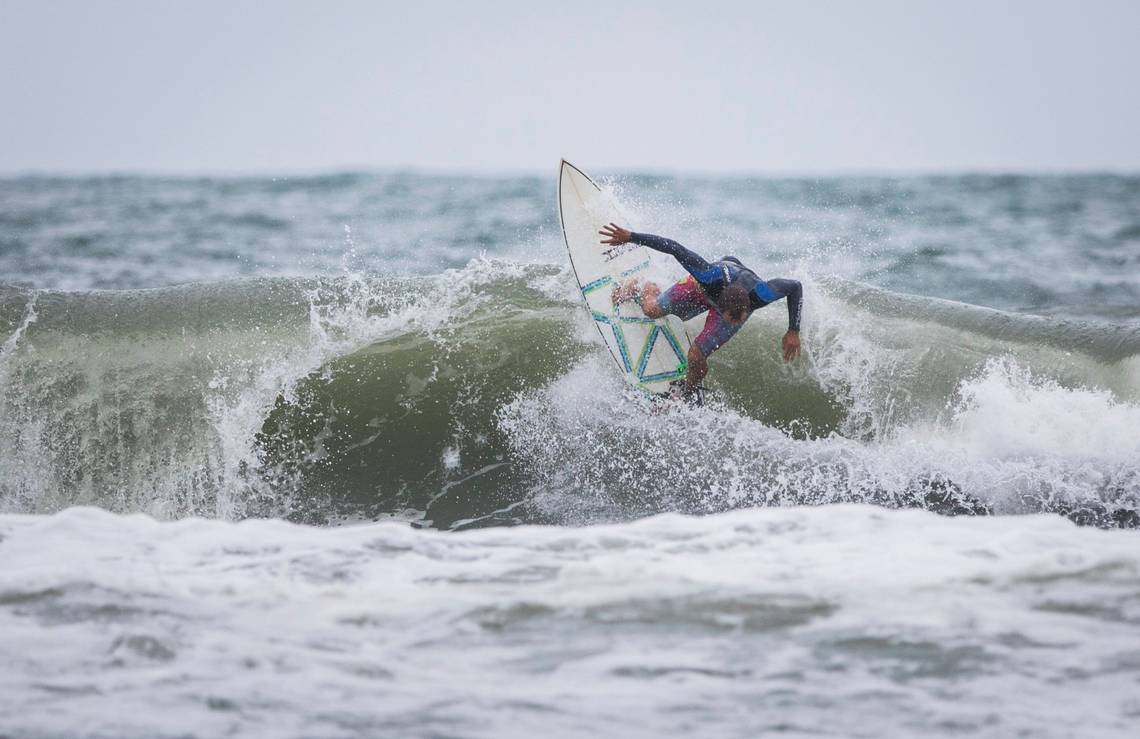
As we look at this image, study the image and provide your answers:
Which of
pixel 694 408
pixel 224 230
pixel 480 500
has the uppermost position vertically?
pixel 224 230

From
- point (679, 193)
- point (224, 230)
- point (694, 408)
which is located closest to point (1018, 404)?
point (694, 408)

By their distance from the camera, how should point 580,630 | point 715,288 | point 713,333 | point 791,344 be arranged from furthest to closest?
point 713,333 → point 715,288 → point 791,344 → point 580,630

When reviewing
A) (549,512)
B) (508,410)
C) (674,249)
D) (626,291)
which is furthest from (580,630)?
(626,291)

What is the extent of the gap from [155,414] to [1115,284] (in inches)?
462

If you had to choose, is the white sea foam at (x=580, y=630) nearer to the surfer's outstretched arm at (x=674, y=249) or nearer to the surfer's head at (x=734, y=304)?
the surfer's head at (x=734, y=304)

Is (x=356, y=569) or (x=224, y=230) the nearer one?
(x=356, y=569)

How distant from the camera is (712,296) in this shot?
22.7ft

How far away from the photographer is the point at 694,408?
7.22 metres

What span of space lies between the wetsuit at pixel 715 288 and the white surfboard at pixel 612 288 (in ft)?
1.20

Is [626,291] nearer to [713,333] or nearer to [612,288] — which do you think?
[612,288]

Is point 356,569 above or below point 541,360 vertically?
below

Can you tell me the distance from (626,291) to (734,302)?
0.95 metres

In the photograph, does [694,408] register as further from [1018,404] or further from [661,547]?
[661,547]

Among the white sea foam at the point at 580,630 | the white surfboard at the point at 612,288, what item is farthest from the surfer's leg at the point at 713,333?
the white sea foam at the point at 580,630
